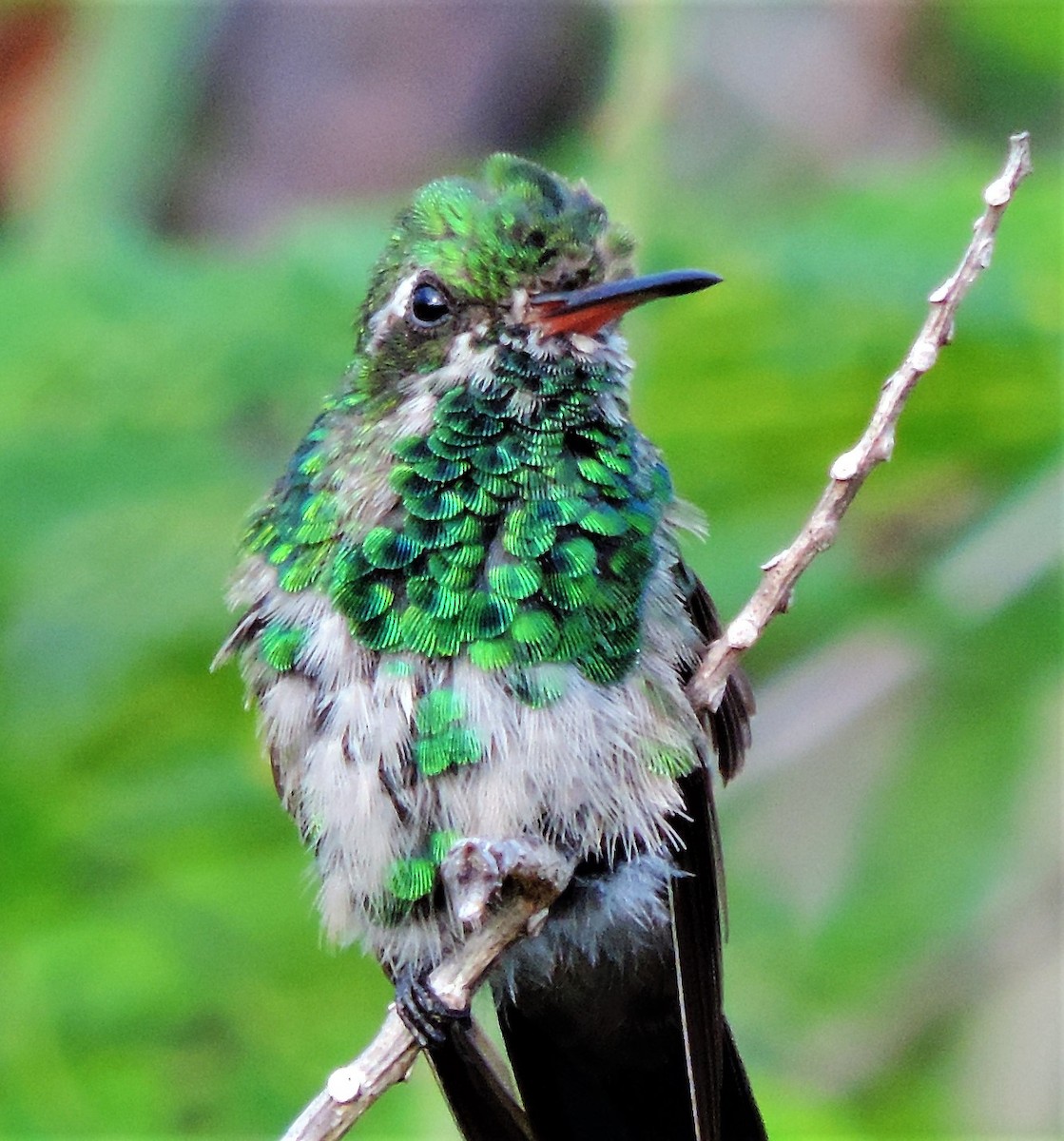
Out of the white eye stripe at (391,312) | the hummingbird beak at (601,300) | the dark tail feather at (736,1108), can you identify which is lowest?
the dark tail feather at (736,1108)

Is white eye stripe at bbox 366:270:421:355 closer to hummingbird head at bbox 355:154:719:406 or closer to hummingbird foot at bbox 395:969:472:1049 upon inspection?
hummingbird head at bbox 355:154:719:406

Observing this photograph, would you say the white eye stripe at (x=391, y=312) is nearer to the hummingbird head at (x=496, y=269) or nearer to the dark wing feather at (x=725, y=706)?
the hummingbird head at (x=496, y=269)

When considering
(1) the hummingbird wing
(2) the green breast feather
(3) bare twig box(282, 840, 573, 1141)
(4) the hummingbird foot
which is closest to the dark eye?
(2) the green breast feather

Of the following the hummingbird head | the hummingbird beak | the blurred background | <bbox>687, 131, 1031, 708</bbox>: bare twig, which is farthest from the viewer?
the blurred background

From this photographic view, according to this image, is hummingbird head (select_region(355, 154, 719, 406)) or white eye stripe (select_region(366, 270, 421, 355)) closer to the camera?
hummingbird head (select_region(355, 154, 719, 406))

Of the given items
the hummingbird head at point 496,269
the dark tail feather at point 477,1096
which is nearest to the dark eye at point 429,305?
the hummingbird head at point 496,269

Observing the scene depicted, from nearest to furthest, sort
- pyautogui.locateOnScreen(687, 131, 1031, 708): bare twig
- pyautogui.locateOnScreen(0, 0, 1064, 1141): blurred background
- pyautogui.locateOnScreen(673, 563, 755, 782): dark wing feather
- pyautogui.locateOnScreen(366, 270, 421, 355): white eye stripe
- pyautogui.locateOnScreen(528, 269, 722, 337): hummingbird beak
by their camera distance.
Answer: pyautogui.locateOnScreen(687, 131, 1031, 708): bare twig, pyautogui.locateOnScreen(528, 269, 722, 337): hummingbird beak, pyautogui.locateOnScreen(366, 270, 421, 355): white eye stripe, pyautogui.locateOnScreen(673, 563, 755, 782): dark wing feather, pyautogui.locateOnScreen(0, 0, 1064, 1141): blurred background

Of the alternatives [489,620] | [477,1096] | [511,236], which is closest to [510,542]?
[489,620]

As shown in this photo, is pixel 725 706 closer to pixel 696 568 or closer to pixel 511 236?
pixel 696 568
